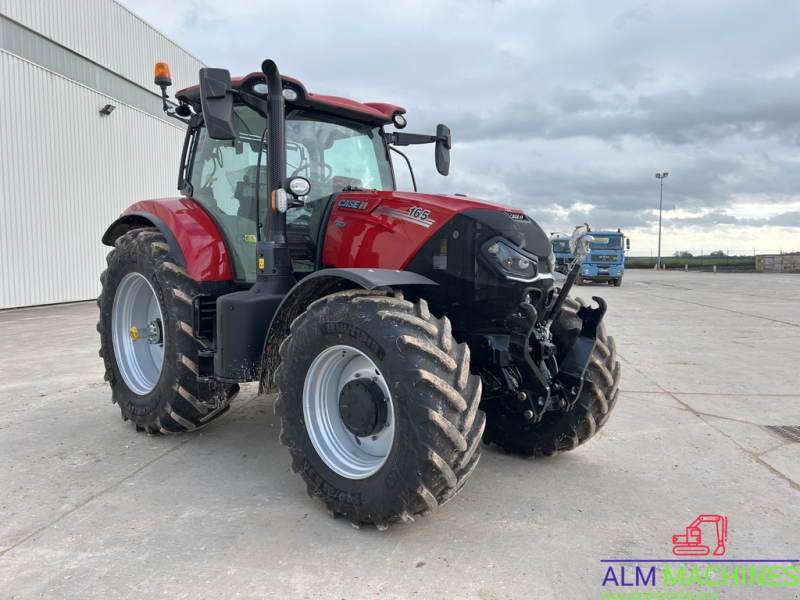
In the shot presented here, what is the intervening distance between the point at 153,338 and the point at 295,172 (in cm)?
177

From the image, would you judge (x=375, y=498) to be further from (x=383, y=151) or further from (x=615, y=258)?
(x=615, y=258)

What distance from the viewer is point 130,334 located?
482 cm

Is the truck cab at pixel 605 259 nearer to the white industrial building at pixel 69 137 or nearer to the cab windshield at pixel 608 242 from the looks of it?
the cab windshield at pixel 608 242

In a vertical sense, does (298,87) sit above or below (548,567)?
above

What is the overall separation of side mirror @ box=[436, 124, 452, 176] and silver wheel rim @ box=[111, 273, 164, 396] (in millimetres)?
2491

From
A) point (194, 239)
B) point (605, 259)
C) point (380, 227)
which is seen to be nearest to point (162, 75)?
point (194, 239)

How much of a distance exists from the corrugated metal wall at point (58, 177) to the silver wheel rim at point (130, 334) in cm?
1057

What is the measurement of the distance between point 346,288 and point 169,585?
1710mm

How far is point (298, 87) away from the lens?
3809 mm

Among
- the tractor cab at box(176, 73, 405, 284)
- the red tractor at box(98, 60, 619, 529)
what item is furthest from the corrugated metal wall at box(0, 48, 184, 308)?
the tractor cab at box(176, 73, 405, 284)

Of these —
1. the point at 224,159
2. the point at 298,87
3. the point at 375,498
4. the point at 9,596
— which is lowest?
the point at 9,596

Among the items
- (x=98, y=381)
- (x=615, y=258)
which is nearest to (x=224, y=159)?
(x=98, y=381)

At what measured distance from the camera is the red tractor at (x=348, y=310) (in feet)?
9.23

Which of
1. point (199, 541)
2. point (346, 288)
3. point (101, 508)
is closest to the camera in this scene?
point (199, 541)
